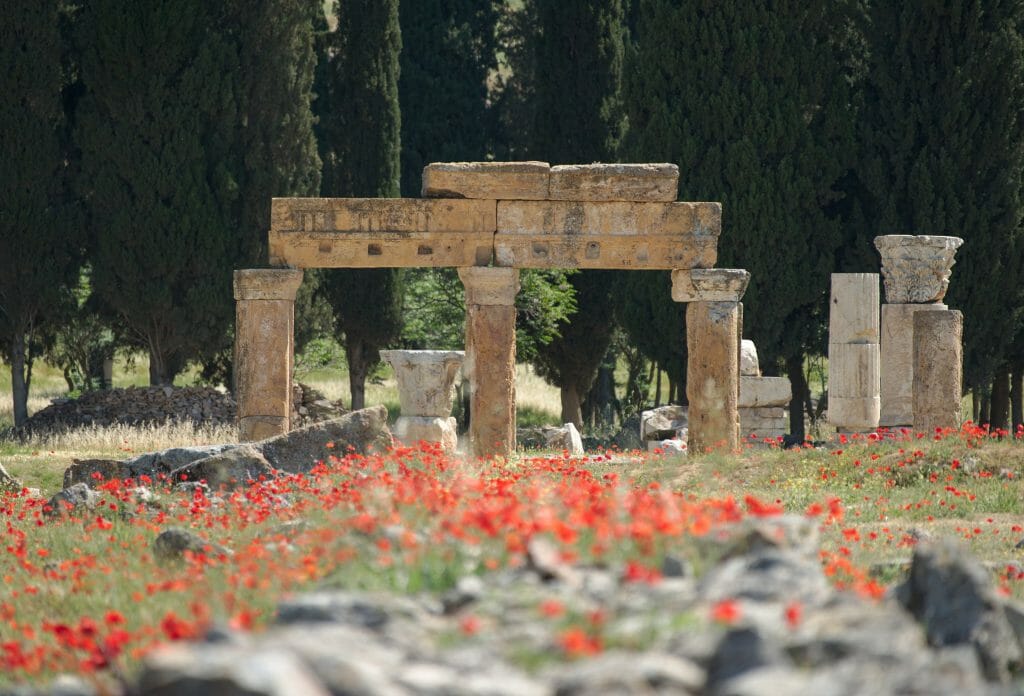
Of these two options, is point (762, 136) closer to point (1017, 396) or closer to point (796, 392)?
point (796, 392)

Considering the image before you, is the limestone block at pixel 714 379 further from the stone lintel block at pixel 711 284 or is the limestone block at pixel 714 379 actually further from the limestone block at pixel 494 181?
the limestone block at pixel 494 181

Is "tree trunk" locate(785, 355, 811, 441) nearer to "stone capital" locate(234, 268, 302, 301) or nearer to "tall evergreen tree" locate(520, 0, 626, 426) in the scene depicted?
"tall evergreen tree" locate(520, 0, 626, 426)

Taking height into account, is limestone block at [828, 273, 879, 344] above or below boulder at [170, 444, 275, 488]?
above

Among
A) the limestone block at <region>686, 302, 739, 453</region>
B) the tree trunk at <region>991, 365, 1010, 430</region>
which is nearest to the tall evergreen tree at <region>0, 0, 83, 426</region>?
the limestone block at <region>686, 302, 739, 453</region>

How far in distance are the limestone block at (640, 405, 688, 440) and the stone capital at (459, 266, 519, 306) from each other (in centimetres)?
581

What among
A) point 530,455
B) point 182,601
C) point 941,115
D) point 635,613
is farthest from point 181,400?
point 635,613

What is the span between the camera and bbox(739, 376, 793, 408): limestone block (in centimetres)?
2134

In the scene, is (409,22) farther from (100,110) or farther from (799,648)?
(799,648)

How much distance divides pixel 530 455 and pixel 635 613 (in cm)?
1301

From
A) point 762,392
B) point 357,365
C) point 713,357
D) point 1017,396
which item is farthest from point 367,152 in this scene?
point 1017,396

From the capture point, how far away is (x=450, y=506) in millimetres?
7637

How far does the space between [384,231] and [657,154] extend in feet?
30.9

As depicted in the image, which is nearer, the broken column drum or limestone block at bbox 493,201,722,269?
limestone block at bbox 493,201,722,269

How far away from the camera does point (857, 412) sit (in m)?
19.0
